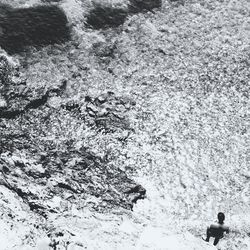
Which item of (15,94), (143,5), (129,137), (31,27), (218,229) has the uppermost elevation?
(143,5)

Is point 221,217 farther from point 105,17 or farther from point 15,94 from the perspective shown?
point 105,17

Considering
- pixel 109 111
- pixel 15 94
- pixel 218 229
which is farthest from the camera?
pixel 109 111

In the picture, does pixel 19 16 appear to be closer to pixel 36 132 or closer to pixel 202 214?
pixel 36 132

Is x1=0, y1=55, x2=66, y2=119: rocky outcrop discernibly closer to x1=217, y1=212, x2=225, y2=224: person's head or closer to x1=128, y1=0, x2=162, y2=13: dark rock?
x1=128, y1=0, x2=162, y2=13: dark rock

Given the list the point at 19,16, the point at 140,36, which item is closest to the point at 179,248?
the point at 140,36

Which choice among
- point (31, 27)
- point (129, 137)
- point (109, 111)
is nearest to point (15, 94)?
point (31, 27)

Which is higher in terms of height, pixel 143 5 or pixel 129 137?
pixel 143 5

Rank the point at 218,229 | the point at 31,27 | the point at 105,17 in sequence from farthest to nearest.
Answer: the point at 105,17 < the point at 31,27 < the point at 218,229

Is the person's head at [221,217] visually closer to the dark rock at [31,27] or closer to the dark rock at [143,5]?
the dark rock at [31,27]
